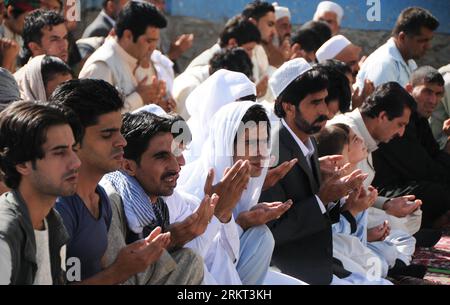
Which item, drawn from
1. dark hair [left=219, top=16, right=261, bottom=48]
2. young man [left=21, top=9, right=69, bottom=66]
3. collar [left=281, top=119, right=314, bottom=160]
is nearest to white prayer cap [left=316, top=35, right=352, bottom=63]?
dark hair [left=219, top=16, right=261, bottom=48]

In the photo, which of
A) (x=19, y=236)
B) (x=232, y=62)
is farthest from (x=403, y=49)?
(x=19, y=236)

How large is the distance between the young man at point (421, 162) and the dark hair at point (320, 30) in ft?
3.54

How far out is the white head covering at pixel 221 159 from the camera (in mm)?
4469

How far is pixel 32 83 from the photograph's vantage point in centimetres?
535

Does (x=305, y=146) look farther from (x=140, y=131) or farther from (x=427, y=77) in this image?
(x=427, y=77)

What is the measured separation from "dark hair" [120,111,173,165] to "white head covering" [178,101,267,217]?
1.57ft

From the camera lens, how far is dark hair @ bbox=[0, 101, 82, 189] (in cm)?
321

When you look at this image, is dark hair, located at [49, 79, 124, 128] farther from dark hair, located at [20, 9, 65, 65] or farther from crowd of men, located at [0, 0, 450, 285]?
dark hair, located at [20, 9, 65, 65]

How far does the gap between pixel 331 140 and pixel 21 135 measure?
2712mm

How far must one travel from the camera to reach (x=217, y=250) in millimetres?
4293

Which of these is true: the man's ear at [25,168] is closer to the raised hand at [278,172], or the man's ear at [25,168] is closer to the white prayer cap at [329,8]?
the raised hand at [278,172]

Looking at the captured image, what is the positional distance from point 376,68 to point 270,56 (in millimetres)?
1128

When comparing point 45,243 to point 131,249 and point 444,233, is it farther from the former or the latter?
point 444,233
